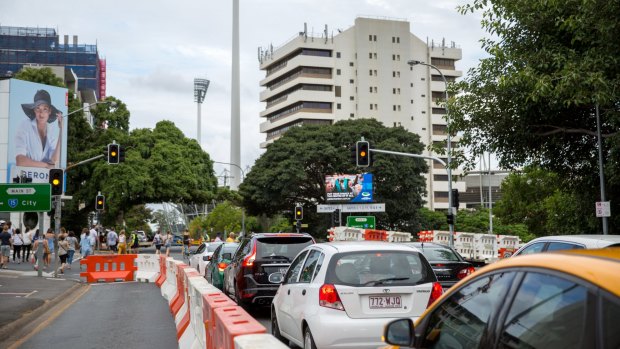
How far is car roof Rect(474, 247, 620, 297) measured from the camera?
2.53m

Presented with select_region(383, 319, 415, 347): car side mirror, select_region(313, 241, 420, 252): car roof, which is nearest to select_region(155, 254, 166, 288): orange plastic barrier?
select_region(313, 241, 420, 252): car roof

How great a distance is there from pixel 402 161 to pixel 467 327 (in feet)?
198

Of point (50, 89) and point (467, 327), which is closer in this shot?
point (467, 327)

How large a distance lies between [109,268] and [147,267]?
49.4 inches

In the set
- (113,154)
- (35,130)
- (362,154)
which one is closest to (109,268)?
(113,154)

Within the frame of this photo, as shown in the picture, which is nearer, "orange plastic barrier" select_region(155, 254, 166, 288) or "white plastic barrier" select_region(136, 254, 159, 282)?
"orange plastic barrier" select_region(155, 254, 166, 288)

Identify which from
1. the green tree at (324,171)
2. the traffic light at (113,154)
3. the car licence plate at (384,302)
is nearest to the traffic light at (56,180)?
the traffic light at (113,154)

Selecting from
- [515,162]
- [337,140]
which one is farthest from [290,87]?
[515,162]

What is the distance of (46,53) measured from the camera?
128750 mm

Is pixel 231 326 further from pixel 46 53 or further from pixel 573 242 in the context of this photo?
pixel 46 53

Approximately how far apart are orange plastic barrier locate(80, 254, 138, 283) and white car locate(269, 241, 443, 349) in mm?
16440

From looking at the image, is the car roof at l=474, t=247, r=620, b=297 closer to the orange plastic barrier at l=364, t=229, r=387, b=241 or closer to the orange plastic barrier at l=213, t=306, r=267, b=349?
A: the orange plastic barrier at l=213, t=306, r=267, b=349

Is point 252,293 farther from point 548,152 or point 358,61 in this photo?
point 358,61

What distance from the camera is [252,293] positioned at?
13203mm
